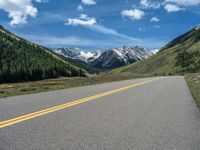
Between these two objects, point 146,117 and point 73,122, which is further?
point 146,117

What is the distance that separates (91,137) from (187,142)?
2169mm

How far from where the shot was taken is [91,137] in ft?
21.4

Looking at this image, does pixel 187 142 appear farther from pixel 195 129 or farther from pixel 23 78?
Answer: pixel 23 78

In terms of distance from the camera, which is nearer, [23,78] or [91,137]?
[91,137]

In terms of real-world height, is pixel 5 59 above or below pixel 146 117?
above

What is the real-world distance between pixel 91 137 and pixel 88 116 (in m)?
2.99

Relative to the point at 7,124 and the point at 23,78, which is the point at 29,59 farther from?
the point at 7,124

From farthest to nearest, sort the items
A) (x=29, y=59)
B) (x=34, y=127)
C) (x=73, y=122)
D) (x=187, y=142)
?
(x=29, y=59) < (x=73, y=122) < (x=34, y=127) < (x=187, y=142)

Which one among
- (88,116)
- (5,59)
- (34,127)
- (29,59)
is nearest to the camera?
(34,127)

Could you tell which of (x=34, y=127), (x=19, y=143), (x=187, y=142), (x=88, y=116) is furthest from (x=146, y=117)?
(x=19, y=143)

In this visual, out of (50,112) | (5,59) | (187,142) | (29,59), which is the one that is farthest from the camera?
(29,59)

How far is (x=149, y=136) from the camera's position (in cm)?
680

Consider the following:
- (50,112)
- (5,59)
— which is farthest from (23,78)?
(50,112)

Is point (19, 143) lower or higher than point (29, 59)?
lower
